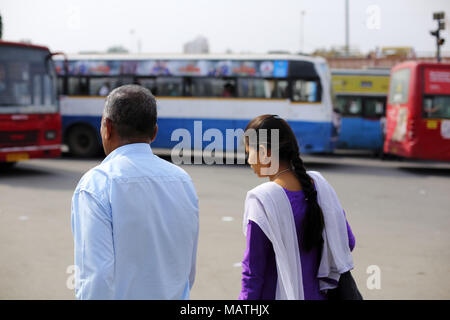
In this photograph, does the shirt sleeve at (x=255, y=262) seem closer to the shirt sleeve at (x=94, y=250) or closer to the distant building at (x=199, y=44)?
the shirt sleeve at (x=94, y=250)

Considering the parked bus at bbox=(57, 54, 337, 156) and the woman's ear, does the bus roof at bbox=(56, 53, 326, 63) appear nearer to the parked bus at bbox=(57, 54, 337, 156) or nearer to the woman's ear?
the parked bus at bbox=(57, 54, 337, 156)

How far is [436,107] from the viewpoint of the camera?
13812mm

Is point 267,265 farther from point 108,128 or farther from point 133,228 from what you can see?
point 108,128

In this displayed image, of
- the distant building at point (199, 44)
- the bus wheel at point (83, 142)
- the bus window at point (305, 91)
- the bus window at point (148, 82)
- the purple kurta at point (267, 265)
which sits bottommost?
the bus wheel at point (83, 142)

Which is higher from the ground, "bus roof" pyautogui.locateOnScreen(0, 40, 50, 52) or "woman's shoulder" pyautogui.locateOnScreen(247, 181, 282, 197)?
"bus roof" pyautogui.locateOnScreen(0, 40, 50, 52)

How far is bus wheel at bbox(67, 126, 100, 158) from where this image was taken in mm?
15570

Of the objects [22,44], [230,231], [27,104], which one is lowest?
[230,231]

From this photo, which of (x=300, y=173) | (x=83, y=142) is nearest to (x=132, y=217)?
(x=300, y=173)

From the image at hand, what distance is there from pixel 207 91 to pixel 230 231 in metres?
8.98

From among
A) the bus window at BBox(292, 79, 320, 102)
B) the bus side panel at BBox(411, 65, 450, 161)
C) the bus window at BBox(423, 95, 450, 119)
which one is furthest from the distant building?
the bus window at BBox(423, 95, 450, 119)

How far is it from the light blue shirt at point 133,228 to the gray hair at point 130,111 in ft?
0.20

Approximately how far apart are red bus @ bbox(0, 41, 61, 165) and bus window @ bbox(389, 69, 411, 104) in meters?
9.22

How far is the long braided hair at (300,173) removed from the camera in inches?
87.4

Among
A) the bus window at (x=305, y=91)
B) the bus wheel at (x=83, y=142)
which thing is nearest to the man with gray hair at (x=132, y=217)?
the bus window at (x=305, y=91)
